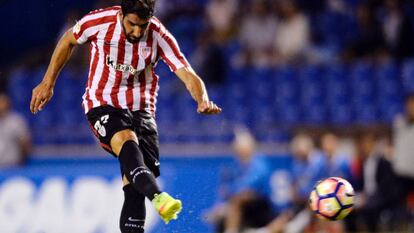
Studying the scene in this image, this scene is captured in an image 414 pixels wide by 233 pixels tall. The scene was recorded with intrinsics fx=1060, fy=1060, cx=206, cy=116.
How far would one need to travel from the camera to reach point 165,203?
721 centimetres

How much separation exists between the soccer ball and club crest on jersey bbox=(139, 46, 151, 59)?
1.92 metres

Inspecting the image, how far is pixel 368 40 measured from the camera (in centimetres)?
1591

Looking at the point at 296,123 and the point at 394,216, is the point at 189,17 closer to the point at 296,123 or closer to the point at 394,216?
the point at 296,123

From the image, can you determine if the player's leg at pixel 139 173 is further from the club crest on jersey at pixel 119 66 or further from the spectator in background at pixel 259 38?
the spectator in background at pixel 259 38

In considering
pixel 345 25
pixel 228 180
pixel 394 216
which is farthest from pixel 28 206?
pixel 345 25

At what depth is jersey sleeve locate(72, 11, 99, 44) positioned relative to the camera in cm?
817

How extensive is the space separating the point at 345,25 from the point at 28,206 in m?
6.55

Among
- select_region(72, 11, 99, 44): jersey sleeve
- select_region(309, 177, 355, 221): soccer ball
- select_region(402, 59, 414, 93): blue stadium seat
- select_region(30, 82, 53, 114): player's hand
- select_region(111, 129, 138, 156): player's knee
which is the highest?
select_region(402, 59, 414, 93): blue stadium seat

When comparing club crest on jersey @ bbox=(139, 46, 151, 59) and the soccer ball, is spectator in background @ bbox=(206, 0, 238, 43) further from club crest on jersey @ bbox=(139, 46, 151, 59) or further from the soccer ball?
club crest on jersey @ bbox=(139, 46, 151, 59)

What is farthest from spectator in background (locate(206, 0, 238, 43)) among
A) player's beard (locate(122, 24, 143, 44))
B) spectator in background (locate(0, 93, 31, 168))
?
player's beard (locate(122, 24, 143, 44))

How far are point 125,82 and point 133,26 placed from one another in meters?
0.57

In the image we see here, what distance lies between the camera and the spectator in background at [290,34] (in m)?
16.1

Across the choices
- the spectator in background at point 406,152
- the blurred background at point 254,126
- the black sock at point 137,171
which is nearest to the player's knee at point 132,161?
the black sock at point 137,171

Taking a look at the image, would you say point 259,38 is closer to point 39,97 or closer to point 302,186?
point 302,186
